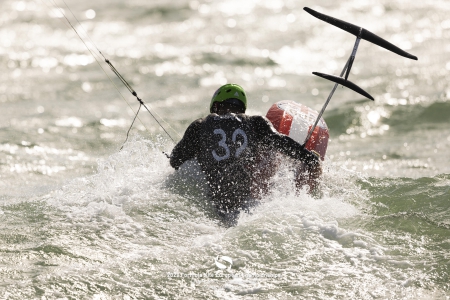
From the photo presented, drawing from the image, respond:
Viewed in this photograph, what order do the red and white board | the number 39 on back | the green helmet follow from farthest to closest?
the red and white board → the green helmet → the number 39 on back

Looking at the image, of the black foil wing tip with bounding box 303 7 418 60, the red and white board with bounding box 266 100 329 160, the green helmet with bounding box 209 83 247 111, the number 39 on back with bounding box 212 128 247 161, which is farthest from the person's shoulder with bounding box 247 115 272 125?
the black foil wing tip with bounding box 303 7 418 60

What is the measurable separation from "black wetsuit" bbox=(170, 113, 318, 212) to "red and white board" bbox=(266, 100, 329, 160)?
26.7 inches

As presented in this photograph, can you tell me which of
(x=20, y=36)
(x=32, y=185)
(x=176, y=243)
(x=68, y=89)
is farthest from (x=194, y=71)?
(x=176, y=243)

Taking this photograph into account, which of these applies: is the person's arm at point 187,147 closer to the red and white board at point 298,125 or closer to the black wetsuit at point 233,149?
the black wetsuit at point 233,149

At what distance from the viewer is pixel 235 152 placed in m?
6.37

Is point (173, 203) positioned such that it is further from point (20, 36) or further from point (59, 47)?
point (20, 36)

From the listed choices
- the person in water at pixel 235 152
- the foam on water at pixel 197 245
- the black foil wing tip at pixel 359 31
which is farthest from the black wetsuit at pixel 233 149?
the black foil wing tip at pixel 359 31

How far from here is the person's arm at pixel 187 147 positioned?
A: 21.6 feet

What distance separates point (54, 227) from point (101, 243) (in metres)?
0.60

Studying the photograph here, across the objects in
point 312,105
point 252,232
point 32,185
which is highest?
point 312,105

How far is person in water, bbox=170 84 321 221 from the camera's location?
6.37m

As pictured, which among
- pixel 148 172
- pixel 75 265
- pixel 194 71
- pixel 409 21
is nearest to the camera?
pixel 75 265

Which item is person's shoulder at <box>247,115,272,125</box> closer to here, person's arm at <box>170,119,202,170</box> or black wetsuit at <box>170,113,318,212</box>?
black wetsuit at <box>170,113,318,212</box>

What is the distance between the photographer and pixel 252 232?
18.7 feet
